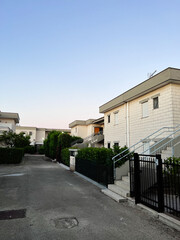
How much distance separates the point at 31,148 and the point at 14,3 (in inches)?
1529

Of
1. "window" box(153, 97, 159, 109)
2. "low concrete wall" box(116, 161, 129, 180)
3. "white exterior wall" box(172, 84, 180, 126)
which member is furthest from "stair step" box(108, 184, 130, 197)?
"window" box(153, 97, 159, 109)

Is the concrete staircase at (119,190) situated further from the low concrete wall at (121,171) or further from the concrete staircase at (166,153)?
the concrete staircase at (166,153)

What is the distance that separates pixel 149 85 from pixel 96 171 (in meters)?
7.85

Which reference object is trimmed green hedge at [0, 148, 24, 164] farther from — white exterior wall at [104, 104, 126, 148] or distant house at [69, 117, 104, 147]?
distant house at [69, 117, 104, 147]


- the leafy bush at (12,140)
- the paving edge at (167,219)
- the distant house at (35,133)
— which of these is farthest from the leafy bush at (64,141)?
the distant house at (35,133)

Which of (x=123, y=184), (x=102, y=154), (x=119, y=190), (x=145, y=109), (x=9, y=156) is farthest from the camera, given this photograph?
(x=9, y=156)

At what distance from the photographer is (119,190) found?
7238 millimetres

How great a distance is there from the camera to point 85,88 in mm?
19531

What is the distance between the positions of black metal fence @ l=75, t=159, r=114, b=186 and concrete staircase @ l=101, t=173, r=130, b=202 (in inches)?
19.9

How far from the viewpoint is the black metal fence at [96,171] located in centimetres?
855

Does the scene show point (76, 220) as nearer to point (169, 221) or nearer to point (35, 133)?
point (169, 221)

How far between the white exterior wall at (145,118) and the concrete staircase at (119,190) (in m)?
5.58

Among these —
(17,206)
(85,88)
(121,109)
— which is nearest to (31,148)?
(85,88)

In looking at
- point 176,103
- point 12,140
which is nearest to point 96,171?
point 176,103
